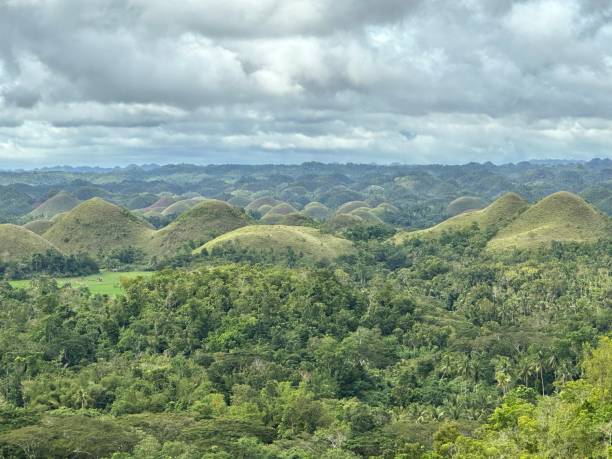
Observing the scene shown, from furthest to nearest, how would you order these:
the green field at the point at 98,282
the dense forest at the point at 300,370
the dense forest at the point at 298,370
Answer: the green field at the point at 98,282 < the dense forest at the point at 298,370 < the dense forest at the point at 300,370

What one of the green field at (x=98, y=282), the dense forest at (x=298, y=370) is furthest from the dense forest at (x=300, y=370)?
the green field at (x=98, y=282)

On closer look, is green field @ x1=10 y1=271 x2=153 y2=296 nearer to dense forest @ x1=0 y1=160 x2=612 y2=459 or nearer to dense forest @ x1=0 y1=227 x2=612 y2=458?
dense forest @ x1=0 y1=227 x2=612 y2=458

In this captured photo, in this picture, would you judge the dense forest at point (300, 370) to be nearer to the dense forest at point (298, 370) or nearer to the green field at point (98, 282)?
the dense forest at point (298, 370)

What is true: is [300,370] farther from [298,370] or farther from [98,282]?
[98,282]

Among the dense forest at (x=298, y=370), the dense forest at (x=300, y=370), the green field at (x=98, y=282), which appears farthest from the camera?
the green field at (x=98, y=282)

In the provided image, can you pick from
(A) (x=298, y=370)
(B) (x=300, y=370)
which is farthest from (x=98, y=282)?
(A) (x=298, y=370)

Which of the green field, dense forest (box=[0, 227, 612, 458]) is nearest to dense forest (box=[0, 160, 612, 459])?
dense forest (box=[0, 227, 612, 458])

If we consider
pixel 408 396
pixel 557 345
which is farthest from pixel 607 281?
pixel 408 396

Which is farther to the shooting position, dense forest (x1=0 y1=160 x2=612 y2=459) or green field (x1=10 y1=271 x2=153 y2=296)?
green field (x1=10 y1=271 x2=153 y2=296)
